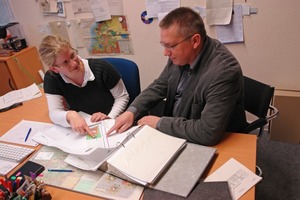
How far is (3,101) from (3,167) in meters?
0.82

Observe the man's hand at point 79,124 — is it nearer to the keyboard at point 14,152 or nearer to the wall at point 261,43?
the keyboard at point 14,152

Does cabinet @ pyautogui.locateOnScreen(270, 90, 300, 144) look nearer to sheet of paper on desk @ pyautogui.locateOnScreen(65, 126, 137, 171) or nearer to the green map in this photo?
the green map

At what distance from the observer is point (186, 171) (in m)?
1.03

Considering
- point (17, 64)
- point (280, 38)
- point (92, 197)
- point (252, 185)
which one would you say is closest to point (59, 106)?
point (92, 197)

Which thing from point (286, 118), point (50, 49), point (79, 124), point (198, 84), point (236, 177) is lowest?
point (286, 118)

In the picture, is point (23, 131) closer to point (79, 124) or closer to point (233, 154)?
point (79, 124)

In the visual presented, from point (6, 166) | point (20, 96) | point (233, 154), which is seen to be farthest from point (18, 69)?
point (233, 154)

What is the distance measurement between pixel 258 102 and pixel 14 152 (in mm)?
1342

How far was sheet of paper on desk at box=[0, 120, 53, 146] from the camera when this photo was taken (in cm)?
144

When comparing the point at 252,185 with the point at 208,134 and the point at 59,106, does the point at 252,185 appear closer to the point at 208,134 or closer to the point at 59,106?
the point at 208,134

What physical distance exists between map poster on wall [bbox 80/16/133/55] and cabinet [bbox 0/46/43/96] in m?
0.67

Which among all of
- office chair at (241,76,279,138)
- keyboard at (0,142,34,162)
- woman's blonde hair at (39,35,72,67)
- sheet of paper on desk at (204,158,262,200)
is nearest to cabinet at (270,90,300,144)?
office chair at (241,76,279,138)

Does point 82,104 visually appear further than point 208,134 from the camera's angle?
Yes

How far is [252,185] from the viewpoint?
0.97 meters
